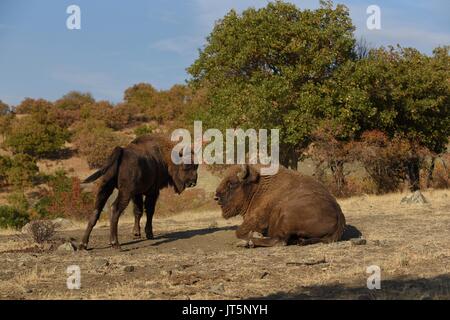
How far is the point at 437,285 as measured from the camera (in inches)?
277

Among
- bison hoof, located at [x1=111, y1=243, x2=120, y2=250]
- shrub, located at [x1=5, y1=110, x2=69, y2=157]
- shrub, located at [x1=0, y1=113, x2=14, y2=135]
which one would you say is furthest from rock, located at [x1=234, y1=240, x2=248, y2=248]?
shrub, located at [x1=0, y1=113, x2=14, y2=135]

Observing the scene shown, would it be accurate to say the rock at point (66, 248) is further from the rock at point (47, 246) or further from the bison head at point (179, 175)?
the bison head at point (179, 175)

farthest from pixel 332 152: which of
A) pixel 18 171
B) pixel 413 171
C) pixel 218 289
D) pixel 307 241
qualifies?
pixel 18 171

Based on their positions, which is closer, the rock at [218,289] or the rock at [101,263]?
the rock at [218,289]

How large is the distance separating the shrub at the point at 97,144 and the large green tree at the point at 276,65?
2091cm

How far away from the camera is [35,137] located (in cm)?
4916

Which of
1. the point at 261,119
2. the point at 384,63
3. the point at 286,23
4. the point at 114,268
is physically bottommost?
the point at 114,268

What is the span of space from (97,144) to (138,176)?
3708cm

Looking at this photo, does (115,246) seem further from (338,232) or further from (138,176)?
(338,232)

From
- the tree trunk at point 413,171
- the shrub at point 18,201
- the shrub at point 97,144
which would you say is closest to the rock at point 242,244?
the tree trunk at point 413,171

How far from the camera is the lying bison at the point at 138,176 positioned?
1165 centimetres

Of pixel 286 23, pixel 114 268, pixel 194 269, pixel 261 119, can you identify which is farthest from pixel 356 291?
pixel 286 23
